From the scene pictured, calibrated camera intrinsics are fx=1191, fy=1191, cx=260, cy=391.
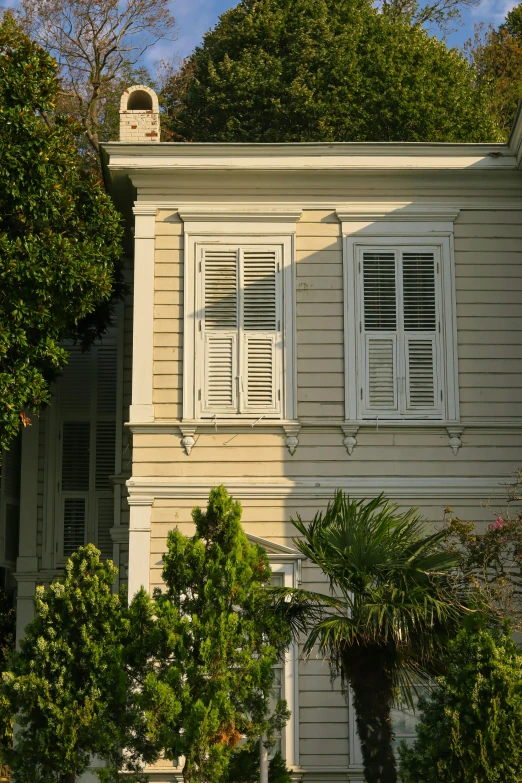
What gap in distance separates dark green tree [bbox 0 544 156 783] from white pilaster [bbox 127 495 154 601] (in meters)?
2.36

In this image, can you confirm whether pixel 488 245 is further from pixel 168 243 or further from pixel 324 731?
pixel 324 731

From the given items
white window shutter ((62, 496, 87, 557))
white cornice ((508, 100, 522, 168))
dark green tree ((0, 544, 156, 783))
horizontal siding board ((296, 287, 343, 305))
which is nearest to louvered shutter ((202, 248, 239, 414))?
horizontal siding board ((296, 287, 343, 305))

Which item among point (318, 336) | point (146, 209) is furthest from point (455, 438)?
point (146, 209)

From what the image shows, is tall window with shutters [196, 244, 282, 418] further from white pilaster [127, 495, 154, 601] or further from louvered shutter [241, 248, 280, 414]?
white pilaster [127, 495, 154, 601]

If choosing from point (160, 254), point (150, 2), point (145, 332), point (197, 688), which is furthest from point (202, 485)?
point (150, 2)

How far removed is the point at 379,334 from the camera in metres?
15.1

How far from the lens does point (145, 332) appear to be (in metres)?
15.0

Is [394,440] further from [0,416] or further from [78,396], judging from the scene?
[78,396]

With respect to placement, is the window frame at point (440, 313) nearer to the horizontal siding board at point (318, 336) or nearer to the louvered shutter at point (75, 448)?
Answer: the horizontal siding board at point (318, 336)

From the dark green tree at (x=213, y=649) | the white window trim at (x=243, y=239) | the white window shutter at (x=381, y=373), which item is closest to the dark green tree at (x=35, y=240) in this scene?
the white window trim at (x=243, y=239)

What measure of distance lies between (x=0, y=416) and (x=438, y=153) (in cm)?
641

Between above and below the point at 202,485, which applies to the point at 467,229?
above

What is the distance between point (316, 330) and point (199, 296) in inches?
60.9

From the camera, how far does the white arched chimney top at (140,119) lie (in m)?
15.9
